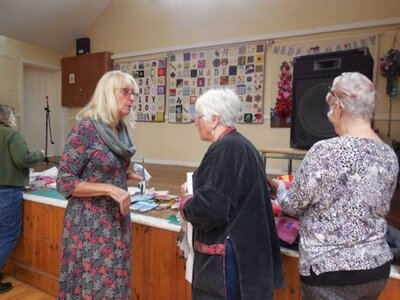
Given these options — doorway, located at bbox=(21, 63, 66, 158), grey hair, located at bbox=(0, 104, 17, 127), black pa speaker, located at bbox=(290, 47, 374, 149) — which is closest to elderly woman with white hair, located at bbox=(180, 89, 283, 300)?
black pa speaker, located at bbox=(290, 47, 374, 149)

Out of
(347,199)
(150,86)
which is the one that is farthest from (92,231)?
(150,86)

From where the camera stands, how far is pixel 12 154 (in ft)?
7.18

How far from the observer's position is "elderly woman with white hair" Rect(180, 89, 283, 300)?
1073mm

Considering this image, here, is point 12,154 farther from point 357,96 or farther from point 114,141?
point 357,96

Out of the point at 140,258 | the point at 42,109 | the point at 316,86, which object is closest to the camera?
the point at 140,258

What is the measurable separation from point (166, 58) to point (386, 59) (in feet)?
10.5

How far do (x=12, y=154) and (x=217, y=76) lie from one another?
11.2 feet

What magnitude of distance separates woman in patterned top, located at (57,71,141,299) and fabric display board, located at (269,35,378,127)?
335 cm

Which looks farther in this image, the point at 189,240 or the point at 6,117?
the point at 6,117

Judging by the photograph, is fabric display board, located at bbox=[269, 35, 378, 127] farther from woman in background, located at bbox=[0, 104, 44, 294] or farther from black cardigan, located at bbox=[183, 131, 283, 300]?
black cardigan, located at bbox=[183, 131, 283, 300]

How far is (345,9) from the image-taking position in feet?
13.4

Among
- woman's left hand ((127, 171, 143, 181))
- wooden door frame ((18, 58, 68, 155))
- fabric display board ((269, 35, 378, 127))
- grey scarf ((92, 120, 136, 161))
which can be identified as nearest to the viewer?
grey scarf ((92, 120, 136, 161))

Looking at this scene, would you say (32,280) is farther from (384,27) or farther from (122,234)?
(384,27)

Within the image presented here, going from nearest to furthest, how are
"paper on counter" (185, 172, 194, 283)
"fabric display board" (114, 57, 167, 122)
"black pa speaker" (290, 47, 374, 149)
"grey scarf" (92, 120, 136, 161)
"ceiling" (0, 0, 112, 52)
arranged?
1. "paper on counter" (185, 172, 194, 283)
2. "grey scarf" (92, 120, 136, 161)
3. "black pa speaker" (290, 47, 374, 149)
4. "ceiling" (0, 0, 112, 52)
5. "fabric display board" (114, 57, 167, 122)
